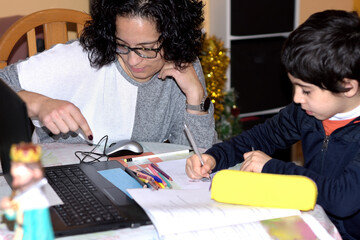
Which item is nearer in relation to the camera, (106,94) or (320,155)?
(320,155)

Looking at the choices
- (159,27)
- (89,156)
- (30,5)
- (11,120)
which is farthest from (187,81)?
(30,5)

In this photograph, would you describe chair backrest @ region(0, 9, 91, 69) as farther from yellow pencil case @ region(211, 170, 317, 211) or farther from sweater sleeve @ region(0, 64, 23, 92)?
yellow pencil case @ region(211, 170, 317, 211)

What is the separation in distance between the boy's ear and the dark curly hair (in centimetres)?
55

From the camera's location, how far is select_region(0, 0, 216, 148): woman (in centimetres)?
136

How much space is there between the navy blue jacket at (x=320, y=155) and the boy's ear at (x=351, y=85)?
0.08 meters

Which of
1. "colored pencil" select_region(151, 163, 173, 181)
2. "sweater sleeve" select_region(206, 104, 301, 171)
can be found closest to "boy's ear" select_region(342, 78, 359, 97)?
"sweater sleeve" select_region(206, 104, 301, 171)

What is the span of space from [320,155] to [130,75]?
68 centimetres

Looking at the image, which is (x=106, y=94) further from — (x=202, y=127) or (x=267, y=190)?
(x=267, y=190)

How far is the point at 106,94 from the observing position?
5.08 ft

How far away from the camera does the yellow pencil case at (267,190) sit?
3.03 feet

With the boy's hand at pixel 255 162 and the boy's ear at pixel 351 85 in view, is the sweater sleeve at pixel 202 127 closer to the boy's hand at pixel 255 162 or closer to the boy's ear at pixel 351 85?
the boy's hand at pixel 255 162

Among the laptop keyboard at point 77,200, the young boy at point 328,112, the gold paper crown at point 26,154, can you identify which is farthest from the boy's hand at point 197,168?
the gold paper crown at point 26,154

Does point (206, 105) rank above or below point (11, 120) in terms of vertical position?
below

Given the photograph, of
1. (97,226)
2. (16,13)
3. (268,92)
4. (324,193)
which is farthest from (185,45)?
(268,92)
